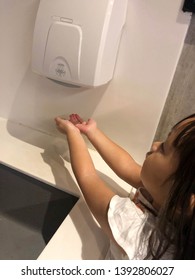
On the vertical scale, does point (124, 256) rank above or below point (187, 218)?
below

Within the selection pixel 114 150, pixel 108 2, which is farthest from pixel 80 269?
pixel 108 2

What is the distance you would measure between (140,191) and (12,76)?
1.58 ft

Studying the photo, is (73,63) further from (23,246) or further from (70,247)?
(23,246)

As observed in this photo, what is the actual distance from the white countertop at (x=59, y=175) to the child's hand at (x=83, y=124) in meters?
0.09

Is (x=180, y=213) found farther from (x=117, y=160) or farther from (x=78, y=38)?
(x=78, y=38)

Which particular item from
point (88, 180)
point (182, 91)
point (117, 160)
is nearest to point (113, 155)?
point (117, 160)

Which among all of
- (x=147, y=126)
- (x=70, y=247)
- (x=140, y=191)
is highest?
(x=147, y=126)

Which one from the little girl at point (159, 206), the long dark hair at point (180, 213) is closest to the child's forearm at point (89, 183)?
the little girl at point (159, 206)

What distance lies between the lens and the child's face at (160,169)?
52cm

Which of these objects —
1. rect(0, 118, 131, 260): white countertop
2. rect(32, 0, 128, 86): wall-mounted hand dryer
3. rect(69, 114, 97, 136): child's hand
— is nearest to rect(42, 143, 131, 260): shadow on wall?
rect(0, 118, 131, 260): white countertop

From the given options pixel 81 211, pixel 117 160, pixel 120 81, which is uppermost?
pixel 120 81

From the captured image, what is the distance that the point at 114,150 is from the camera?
2.53 ft

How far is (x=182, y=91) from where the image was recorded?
0.75m

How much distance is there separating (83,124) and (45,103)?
0.15 metres
